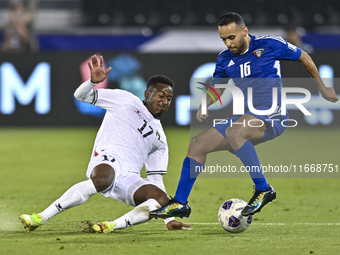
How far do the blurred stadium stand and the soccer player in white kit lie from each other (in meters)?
12.8

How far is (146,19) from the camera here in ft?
63.9

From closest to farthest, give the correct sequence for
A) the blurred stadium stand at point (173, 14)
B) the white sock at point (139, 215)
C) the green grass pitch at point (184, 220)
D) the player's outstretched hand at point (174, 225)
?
the green grass pitch at point (184, 220)
the white sock at point (139, 215)
the player's outstretched hand at point (174, 225)
the blurred stadium stand at point (173, 14)

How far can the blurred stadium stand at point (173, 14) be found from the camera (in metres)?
19.1

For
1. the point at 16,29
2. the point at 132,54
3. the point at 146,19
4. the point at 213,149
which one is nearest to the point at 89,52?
the point at 132,54

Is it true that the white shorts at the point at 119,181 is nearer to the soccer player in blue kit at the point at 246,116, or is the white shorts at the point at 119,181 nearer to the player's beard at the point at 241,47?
the soccer player in blue kit at the point at 246,116

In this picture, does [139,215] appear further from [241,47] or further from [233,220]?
[241,47]

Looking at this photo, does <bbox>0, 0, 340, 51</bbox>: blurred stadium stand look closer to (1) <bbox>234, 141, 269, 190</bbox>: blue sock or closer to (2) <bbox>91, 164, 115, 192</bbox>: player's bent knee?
(1) <bbox>234, 141, 269, 190</bbox>: blue sock

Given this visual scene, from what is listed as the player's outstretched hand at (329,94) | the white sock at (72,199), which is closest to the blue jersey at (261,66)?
the player's outstretched hand at (329,94)

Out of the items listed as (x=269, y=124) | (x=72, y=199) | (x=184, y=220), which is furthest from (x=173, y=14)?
(x=72, y=199)

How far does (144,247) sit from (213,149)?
1.23 m

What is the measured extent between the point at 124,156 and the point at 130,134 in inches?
9.3

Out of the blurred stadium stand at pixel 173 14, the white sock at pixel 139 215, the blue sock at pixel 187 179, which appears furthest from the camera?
the blurred stadium stand at pixel 173 14

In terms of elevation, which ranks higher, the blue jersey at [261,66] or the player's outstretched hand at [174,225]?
the blue jersey at [261,66]

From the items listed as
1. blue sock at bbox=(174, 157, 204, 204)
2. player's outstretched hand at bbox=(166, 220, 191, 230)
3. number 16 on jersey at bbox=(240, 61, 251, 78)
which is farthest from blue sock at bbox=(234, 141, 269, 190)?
player's outstretched hand at bbox=(166, 220, 191, 230)
